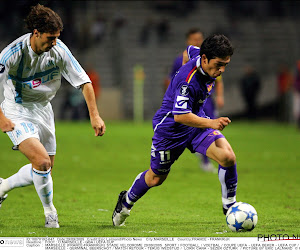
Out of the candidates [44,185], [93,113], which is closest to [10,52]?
[93,113]

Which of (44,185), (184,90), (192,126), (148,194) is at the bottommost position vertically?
(148,194)

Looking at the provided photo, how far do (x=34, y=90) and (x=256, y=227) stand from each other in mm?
2502

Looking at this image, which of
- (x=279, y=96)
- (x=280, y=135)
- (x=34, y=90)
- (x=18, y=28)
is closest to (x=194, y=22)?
(x=279, y=96)

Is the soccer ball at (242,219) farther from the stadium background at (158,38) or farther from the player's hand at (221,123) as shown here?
the stadium background at (158,38)

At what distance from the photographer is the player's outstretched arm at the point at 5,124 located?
215 inches

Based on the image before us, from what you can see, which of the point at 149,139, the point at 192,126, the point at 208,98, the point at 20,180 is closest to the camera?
the point at 192,126

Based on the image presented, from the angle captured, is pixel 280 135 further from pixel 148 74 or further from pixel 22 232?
pixel 22 232

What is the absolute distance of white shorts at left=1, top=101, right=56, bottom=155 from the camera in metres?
5.78

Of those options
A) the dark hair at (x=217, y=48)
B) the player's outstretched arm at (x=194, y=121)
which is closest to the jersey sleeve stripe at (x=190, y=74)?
the dark hair at (x=217, y=48)

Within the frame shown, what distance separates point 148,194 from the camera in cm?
834

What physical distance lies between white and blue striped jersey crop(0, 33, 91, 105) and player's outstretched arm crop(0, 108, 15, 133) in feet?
1.21

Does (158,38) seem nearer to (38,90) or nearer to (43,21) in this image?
(38,90)

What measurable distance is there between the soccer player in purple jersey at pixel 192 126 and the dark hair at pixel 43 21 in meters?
1.23

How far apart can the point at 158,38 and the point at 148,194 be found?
20.1m
